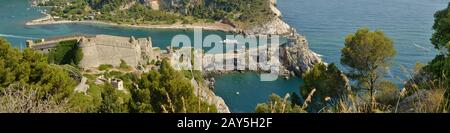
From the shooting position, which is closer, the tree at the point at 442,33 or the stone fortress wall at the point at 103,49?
the tree at the point at 442,33

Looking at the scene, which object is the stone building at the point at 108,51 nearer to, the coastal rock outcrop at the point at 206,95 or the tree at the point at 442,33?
the coastal rock outcrop at the point at 206,95

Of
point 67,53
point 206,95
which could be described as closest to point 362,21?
Result: point 67,53

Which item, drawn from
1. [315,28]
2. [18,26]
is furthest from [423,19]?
[18,26]

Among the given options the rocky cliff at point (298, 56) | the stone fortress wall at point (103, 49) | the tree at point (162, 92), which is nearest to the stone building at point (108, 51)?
the stone fortress wall at point (103, 49)

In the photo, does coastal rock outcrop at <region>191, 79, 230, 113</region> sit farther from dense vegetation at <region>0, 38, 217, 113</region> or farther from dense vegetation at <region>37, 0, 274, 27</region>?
dense vegetation at <region>37, 0, 274, 27</region>
